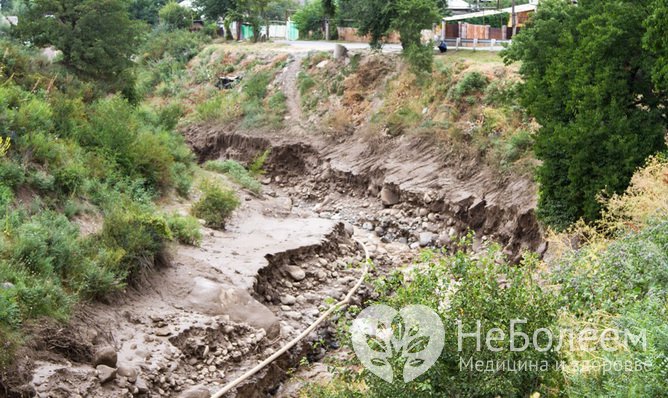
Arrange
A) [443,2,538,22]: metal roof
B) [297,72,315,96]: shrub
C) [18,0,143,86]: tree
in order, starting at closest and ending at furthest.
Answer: [18,0,143,86]: tree < [297,72,315,96]: shrub < [443,2,538,22]: metal roof

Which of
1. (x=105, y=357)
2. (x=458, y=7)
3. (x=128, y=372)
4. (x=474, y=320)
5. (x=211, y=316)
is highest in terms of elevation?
(x=458, y=7)

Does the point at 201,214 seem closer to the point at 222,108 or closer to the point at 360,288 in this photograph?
the point at 360,288

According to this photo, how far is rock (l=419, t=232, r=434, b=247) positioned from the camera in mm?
20312

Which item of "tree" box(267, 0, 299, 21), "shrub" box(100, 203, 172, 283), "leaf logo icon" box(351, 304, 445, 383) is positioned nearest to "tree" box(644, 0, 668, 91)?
"leaf logo icon" box(351, 304, 445, 383)

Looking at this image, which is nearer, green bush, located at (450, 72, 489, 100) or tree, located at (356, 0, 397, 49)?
green bush, located at (450, 72, 489, 100)

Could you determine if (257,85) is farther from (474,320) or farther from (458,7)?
(474,320)

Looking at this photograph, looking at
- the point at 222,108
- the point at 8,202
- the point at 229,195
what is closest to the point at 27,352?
the point at 8,202

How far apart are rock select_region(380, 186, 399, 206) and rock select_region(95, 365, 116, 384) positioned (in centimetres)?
1398

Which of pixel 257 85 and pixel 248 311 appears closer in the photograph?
pixel 248 311

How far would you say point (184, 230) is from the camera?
15711mm

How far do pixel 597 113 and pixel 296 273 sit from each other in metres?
6.66

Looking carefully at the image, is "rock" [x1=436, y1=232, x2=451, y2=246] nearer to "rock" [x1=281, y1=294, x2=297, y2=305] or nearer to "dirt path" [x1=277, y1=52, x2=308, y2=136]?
"rock" [x1=281, y1=294, x2=297, y2=305]

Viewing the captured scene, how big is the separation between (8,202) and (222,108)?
2020cm

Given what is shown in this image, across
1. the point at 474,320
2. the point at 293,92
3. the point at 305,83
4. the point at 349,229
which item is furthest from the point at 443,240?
the point at 293,92
